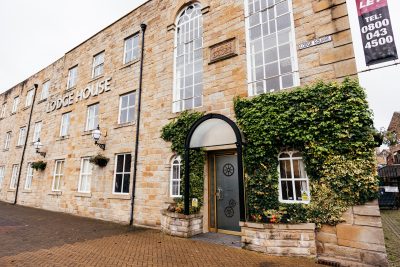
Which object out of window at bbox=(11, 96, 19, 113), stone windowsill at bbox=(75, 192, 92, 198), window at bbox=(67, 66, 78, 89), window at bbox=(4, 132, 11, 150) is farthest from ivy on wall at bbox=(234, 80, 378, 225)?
window at bbox=(11, 96, 19, 113)

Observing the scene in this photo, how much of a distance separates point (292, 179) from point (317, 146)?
1083 millimetres

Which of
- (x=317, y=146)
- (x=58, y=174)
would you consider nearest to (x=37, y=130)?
(x=58, y=174)

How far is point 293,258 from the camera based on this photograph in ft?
16.7

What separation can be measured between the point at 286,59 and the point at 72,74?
12990mm

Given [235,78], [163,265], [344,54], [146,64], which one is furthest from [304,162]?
[146,64]

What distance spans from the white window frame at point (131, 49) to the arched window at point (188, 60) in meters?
2.53

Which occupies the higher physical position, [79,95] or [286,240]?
[79,95]

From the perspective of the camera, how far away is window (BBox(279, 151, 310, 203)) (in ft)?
19.3

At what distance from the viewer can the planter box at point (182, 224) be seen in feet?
22.4

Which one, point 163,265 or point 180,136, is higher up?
point 180,136

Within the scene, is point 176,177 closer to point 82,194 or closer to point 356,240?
point 356,240

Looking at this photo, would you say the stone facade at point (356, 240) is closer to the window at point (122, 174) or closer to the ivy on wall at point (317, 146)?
the ivy on wall at point (317, 146)

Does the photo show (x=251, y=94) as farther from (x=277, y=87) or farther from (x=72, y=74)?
(x=72, y=74)

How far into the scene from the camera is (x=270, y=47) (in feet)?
23.6
